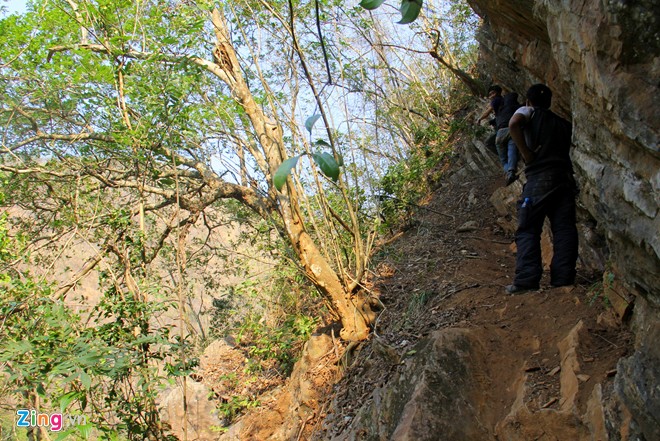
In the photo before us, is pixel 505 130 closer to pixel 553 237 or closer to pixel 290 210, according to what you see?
pixel 553 237

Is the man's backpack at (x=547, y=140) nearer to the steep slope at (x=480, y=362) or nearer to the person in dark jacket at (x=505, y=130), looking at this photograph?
the steep slope at (x=480, y=362)

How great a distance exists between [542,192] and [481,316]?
129cm

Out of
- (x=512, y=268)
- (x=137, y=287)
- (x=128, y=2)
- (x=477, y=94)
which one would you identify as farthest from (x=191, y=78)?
(x=477, y=94)

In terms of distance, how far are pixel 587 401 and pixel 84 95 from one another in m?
5.56

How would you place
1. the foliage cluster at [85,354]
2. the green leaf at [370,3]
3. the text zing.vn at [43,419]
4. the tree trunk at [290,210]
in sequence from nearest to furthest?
the green leaf at [370,3] → the foliage cluster at [85,354] → the text zing.vn at [43,419] → the tree trunk at [290,210]

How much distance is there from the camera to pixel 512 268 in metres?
6.05

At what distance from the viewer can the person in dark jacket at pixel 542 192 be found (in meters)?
4.57

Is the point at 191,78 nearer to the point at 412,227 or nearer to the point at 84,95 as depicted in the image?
the point at 84,95

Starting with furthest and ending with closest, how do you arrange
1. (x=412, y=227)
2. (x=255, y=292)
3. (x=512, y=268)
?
(x=412, y=227) < (x=255, y=292) < (x=512, y=268)

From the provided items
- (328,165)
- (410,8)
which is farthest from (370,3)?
(328,165)

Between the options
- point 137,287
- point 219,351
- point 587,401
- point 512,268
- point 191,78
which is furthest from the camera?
point 219,351

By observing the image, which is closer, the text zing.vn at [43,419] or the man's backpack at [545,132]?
the text zing.vn at [43,419]

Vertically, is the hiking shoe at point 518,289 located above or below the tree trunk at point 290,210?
below

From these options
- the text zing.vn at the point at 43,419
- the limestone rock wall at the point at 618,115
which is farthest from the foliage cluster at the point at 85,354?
the limestone rock wall at the point at 618,115
